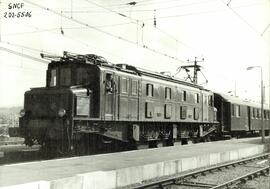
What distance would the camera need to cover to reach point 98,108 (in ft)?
49.6

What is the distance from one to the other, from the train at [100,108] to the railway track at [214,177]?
4.14m

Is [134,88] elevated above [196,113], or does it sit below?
above

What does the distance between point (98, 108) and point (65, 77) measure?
6.92 ft

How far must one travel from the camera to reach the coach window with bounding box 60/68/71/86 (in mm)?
15999

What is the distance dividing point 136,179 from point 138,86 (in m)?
7.66

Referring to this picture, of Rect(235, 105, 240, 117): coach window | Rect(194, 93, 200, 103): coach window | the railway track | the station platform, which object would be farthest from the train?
Rect(235, 105, 240, 117): coach window

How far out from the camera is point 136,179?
10.5 metres

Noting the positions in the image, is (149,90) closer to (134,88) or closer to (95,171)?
(134,88)

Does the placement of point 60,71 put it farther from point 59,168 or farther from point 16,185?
point 16,185

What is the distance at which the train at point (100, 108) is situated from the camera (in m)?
14.1

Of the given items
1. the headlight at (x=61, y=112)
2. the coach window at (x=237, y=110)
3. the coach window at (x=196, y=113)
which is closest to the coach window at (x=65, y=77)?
the headlight at (x=61, y=112)

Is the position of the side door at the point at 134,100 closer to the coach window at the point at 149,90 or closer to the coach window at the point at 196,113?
the coach window at the point at 149,90

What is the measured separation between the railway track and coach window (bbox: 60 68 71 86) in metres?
6.37

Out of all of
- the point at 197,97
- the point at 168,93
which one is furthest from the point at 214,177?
the point at 197,97
